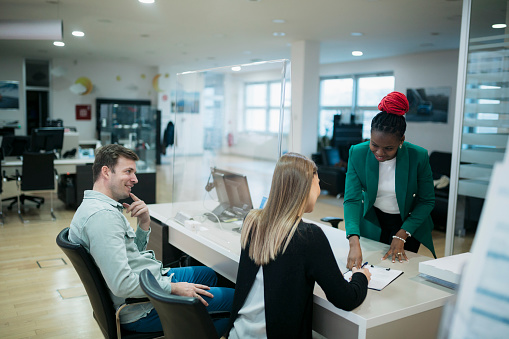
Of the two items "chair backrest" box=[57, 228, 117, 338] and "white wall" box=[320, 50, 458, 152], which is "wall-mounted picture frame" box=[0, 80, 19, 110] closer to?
"white wall" box=[320, 50, 458, 152]

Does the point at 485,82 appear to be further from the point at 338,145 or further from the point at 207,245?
the point at 338,145

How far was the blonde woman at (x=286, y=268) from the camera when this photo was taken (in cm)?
164

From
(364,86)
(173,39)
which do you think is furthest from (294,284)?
(364,86)

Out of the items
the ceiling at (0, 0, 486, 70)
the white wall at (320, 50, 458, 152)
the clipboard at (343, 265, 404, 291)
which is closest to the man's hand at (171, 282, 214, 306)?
the clipboard at (343, 265, 404, 291)

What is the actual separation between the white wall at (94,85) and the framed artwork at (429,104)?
7988mm

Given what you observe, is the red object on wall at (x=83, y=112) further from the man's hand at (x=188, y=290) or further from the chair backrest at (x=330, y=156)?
the man's hand at (x=188, y=290)

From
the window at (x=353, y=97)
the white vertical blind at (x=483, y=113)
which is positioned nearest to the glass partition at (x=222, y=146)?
the white vertical blind at (x=483, y=113)

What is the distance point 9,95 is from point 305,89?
8.27m

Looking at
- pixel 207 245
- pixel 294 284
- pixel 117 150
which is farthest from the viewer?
pixel 207 245

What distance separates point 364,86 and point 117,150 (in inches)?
378

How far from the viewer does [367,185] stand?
2.44 meters

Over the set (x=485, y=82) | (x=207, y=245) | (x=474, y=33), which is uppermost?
(x=474, y=33)

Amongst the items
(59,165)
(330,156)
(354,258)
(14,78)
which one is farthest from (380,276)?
(14,78)

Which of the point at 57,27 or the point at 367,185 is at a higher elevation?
the point at 57,27
